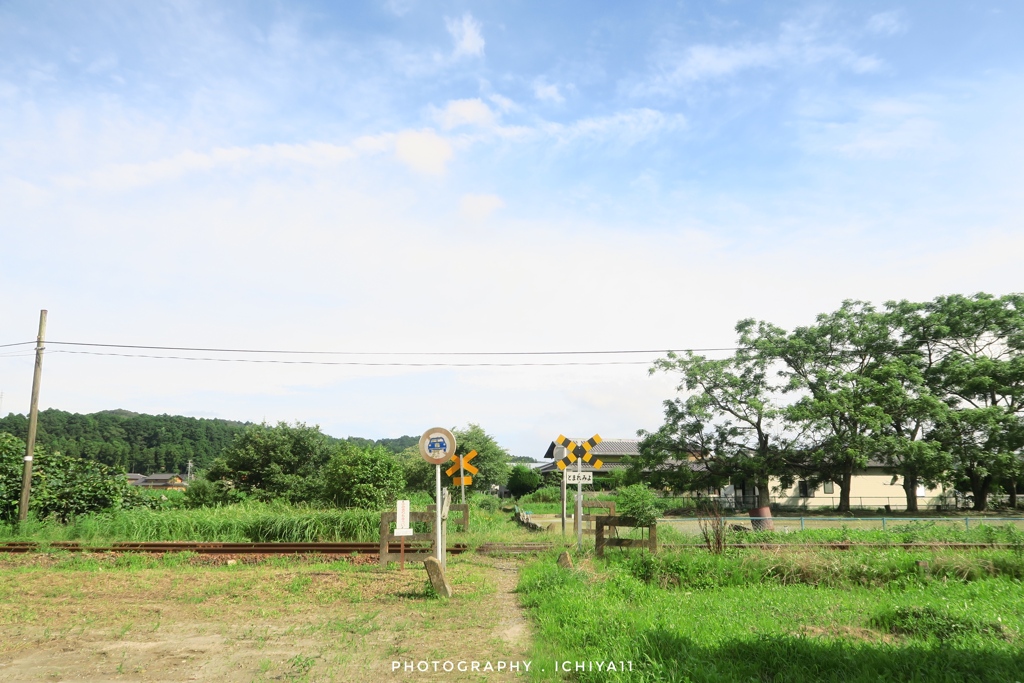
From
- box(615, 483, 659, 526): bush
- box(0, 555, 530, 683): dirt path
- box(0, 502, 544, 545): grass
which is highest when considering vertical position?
box(615, 483, 659, 526): bush

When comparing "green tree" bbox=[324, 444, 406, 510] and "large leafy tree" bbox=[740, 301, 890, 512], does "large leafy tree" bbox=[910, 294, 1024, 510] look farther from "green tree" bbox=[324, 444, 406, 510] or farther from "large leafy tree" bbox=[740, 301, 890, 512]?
"green tree" bbox=[324, 444, 406, 510]

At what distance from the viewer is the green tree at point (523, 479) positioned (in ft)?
177

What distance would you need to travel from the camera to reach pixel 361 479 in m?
25.4

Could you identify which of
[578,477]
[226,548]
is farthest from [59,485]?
[578,477]

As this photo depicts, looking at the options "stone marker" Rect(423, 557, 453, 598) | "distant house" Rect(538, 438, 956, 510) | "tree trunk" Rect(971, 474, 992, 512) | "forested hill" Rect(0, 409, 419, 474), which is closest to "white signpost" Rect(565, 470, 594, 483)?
"stone marker" Rect(423, 557, 453, 598)

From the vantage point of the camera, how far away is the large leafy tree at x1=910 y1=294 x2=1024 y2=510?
3130 cm

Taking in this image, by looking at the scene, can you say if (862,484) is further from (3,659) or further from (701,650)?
(3,659)

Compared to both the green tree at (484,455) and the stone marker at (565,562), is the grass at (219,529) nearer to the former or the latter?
the stone marker at (565,562)

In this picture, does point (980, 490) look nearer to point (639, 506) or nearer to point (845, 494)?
point (845, 494)

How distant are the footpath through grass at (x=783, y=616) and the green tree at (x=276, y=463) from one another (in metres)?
18.5

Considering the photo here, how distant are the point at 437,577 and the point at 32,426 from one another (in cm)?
1605

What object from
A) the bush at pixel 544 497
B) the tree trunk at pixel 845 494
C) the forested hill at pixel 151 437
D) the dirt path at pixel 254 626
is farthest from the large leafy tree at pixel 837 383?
the forested hill at pixel 151 437

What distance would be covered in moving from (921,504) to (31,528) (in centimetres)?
4492

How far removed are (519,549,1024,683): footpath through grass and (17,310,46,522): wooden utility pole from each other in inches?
623
